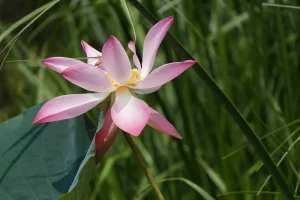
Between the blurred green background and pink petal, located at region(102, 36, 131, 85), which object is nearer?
pink petal, located at region(102, 36, 131, 85)

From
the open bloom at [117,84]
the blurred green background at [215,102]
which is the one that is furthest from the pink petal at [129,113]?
the blurred green background at [215,102]

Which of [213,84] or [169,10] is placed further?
[169,10]

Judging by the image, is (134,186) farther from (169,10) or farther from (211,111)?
(169,10)

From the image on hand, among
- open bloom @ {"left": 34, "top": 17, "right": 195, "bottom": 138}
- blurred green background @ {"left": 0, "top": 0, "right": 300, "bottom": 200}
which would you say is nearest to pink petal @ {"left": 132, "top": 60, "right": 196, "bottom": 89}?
open bloom @ {"left": 34, "top": 17, "right": 195, "bottom": 138}

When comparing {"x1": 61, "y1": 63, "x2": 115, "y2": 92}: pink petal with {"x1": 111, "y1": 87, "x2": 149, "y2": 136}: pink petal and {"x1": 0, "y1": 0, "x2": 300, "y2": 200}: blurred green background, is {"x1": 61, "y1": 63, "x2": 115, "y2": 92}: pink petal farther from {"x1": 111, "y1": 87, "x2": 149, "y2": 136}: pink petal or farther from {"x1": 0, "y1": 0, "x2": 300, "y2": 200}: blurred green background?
{"x1": 0, "y1": 0, "x2": 300, "y2": 200}: blurred green background

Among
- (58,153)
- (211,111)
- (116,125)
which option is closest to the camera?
(116,125)

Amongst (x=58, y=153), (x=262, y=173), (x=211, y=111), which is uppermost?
(x=58, y=153)

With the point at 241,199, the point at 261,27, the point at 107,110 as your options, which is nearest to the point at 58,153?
the point at 107,110
